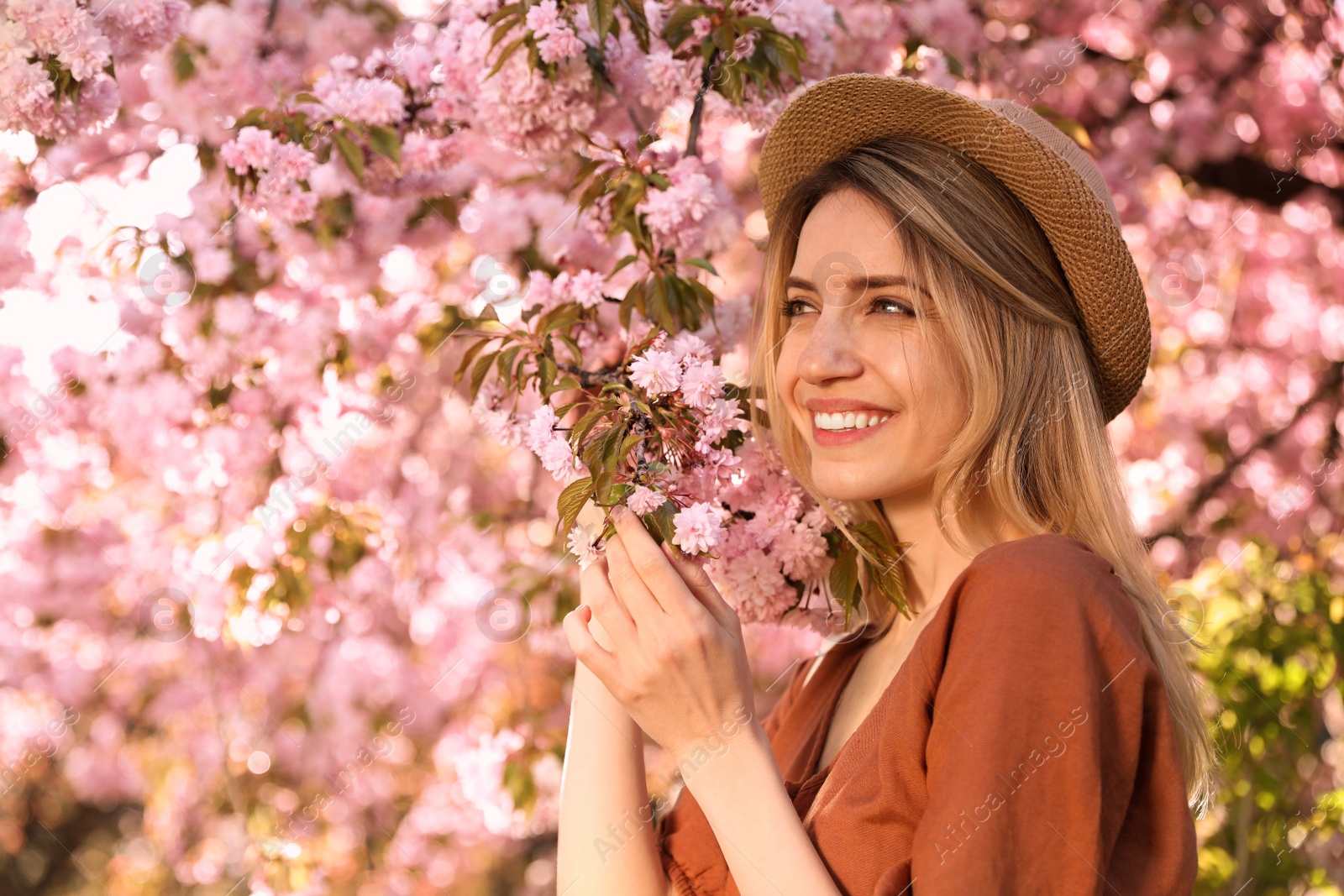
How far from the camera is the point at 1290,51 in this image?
4016mm

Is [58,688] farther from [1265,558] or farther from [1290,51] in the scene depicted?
[1290,51]

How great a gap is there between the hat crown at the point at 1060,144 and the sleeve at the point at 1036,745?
1.75 ft

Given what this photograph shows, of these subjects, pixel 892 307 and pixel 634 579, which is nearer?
pixel 634 579

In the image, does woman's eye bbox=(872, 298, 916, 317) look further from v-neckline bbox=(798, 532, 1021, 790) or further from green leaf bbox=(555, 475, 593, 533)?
green leaf bbox=(555, 475, 593, 533)

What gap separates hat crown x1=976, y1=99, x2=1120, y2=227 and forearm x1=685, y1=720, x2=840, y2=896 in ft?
2.52

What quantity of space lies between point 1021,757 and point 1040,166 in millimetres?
688

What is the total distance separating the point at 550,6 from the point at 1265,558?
2.53 m

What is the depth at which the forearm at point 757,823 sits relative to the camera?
3.58ft

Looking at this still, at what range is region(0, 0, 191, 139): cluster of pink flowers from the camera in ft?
6.23

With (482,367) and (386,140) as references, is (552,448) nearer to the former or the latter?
(482,367)

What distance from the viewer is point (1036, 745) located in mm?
994

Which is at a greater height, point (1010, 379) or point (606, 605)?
point (1010, 379)

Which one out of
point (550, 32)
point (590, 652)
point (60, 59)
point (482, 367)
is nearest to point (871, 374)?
point (590, 652)

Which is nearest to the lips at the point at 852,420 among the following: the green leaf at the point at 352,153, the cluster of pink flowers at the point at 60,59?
the green leaf at the point at 352,153
